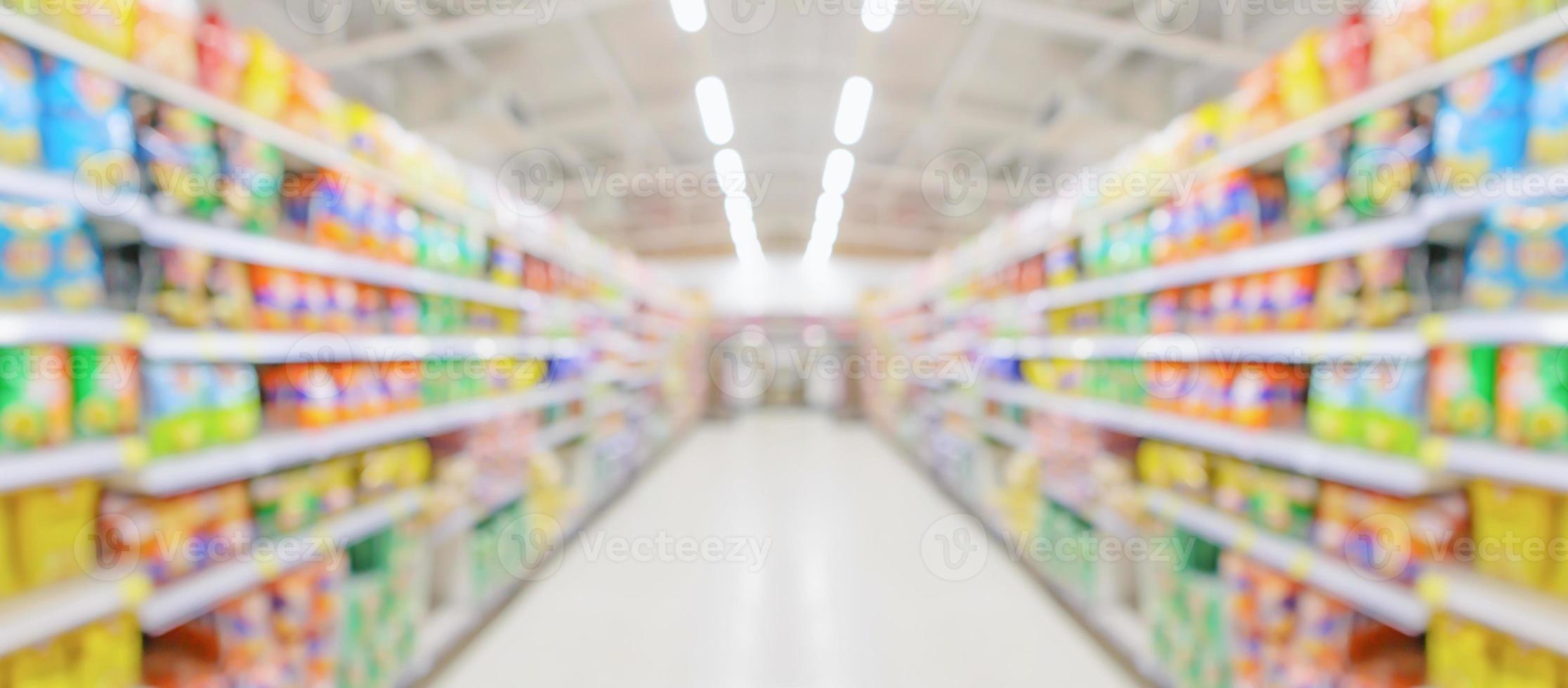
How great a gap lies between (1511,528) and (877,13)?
3893 mm

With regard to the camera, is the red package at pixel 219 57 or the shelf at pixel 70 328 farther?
the red package at pixel 219 57

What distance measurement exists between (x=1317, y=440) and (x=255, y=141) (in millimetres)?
2876

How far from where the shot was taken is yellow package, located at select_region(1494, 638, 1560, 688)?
1.21 metres

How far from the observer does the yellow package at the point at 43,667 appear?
1.21 metres

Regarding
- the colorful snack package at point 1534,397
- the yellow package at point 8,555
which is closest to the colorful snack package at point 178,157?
the yellow package at point 8,555

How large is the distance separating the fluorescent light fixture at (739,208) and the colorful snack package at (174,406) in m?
6.83

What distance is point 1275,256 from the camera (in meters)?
1.75

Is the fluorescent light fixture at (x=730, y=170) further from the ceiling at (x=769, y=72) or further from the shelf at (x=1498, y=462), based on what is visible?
the shelf at (x=1498, y=462)

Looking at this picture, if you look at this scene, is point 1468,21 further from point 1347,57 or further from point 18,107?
point 18,107

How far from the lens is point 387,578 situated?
2182 mm

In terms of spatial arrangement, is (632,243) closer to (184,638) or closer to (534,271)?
(534,271)

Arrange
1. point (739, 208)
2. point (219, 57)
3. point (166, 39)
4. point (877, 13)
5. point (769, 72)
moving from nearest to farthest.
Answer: point (166, 39), point (219, 57), point (877, 13), point (769, 72), point (739, 208)

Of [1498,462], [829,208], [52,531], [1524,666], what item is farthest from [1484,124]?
[829,208]

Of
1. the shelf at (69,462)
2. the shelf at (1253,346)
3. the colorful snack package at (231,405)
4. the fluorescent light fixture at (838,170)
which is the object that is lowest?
the shelf at (69,462)
